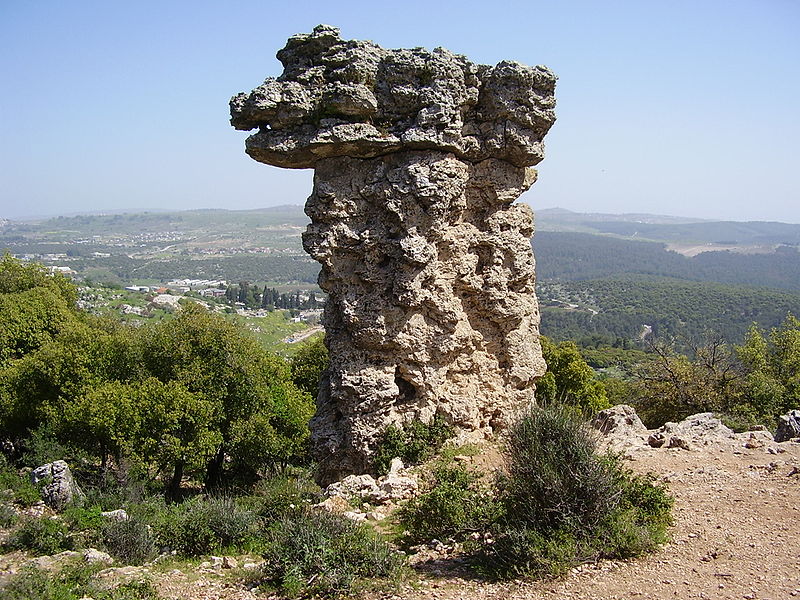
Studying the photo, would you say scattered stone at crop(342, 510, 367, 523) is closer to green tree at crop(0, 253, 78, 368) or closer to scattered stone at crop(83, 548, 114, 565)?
scattered stone at crop(83, 548, 114, 565)

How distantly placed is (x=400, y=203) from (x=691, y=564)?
332 inches

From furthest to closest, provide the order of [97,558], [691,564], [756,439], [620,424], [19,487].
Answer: [620,424], [19,487], [756,439], [97,558], [691,564]

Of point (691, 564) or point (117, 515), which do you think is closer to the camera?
point (691, 564)

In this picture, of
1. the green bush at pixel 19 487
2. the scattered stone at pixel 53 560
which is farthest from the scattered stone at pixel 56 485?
the scattered stone at pixel 53 560

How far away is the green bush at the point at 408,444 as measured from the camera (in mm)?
13797

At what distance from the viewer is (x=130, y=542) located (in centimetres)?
1095

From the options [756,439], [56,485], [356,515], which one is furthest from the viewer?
[56,485]

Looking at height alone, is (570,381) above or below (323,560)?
below

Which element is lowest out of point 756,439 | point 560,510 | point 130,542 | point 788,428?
point 130,542

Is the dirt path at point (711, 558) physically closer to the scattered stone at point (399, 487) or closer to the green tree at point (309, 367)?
the scattered stone at point (399, 487)

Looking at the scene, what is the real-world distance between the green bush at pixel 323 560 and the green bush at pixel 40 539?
492cm

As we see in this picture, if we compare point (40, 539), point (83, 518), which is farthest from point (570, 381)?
point (40, 539)

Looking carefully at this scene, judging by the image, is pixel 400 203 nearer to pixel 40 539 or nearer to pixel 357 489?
pixel 357 489

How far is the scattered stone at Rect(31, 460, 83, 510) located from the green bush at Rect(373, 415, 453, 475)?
726 centimetres
